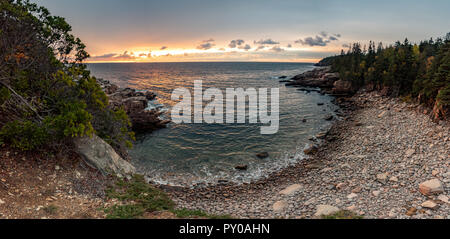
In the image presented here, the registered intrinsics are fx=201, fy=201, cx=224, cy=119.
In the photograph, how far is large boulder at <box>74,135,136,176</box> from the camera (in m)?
12.9

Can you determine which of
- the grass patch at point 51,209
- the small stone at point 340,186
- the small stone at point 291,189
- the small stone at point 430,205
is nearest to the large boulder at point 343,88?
the small stone at point 340,186

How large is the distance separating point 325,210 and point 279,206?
2865 millimetres

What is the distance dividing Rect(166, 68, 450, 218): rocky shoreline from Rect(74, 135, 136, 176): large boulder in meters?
4.63

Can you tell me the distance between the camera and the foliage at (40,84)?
10.7m

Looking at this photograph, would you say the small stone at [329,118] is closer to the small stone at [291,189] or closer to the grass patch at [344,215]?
the small stone at [291,189]

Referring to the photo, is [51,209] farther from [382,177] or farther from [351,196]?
[382,177]

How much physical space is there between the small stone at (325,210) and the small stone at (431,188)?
5723 mm

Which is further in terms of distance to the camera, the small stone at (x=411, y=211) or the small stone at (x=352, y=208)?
the small stone at (x=352, y=208)

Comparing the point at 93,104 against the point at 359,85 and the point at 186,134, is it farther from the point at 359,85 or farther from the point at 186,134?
the point at 359,85

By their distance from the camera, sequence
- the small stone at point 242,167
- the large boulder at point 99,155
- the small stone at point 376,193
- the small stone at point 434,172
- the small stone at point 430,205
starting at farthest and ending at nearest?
1. the small stone at point 242,167
2. the small stone at point 434,172
3. the small stone at point 376,193
4. the large boulder at point 99,155
5. the small stone at point 430,205

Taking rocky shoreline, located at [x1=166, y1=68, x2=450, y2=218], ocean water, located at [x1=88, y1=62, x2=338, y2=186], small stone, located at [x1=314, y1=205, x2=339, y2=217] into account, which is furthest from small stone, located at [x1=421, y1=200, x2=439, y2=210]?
ocean water, located at [x1=88, y1=62, x2=338, y2=186]

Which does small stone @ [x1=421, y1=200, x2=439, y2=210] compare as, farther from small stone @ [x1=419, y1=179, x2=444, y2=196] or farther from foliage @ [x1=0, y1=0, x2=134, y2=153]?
foliage @ [x1=0, y1=0, x2=134, y2=153]
